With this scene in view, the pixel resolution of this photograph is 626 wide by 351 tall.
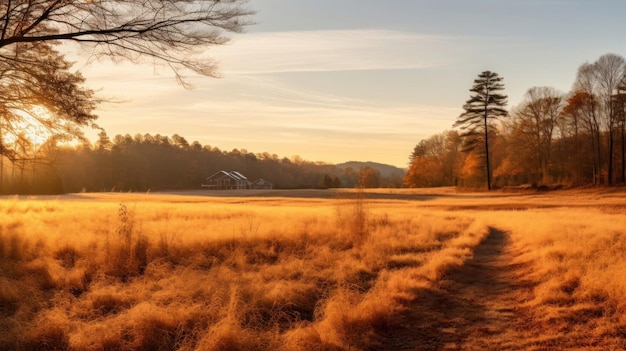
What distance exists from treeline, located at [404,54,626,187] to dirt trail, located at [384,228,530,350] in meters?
41.4

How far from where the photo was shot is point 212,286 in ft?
23.7

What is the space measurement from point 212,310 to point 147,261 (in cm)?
420

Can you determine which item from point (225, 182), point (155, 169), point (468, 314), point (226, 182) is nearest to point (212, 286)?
point (468, 314)

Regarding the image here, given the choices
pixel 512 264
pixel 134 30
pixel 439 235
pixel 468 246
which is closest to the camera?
pixel 134 30

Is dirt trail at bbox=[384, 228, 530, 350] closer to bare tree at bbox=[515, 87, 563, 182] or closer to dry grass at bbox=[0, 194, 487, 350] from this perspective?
dry grass at bbox=[0, 194, 487, 350]

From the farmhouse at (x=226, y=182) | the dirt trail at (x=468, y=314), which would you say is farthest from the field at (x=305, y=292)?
the farmhouse at (x=226, y=182)

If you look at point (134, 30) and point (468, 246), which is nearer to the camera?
point (134, 30)

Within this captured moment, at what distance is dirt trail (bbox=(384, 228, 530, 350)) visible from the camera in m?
5.41

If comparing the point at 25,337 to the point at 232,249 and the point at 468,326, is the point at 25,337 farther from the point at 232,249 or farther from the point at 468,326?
the point at 232,249

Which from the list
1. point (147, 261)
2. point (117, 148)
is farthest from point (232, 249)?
point (117, 148)

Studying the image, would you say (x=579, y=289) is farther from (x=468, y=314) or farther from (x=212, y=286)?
(x=212, y=286)

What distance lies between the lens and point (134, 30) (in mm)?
8289

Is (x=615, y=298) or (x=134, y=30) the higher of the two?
(x=134, y=30)

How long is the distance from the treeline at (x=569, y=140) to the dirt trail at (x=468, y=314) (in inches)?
1630
